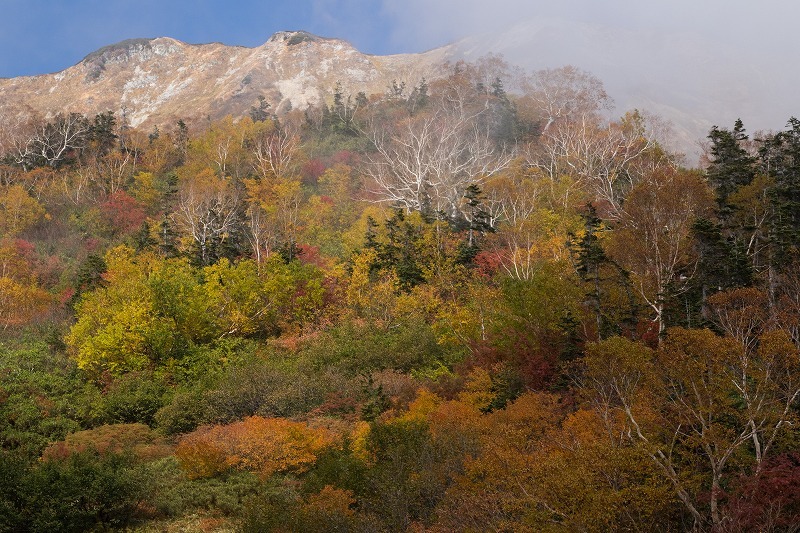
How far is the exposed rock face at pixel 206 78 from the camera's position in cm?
10394

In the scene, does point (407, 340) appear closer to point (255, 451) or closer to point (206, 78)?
point (255, 451)

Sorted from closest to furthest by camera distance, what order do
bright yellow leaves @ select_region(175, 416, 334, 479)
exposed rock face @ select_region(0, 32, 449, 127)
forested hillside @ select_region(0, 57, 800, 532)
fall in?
1. forested hillside @ select_region(0, 57, 800, 532)
2. bright yellow leaves @ select_region(175, 416, 334, 479)
3. exposed rock face @ select_region(0, 32, 449, 127)

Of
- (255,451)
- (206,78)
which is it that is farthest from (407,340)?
(206,78)

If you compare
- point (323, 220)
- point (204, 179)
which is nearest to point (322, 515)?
point (323, 220)

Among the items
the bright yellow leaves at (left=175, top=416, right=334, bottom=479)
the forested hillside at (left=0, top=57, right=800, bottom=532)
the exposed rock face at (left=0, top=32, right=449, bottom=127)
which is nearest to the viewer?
the forested hillside at (left=0, top=57, right=800, bottom=532)

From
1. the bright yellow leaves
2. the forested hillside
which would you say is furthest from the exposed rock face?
the bright yellow leaves

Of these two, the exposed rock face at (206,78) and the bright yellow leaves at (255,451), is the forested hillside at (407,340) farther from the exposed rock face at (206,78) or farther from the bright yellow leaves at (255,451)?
the exposed rock face at (206,78)

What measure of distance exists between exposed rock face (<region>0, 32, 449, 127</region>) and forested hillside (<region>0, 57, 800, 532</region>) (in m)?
44.6

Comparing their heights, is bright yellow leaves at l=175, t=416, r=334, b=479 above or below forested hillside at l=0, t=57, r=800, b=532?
below

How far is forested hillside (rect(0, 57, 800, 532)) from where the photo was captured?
526 inches

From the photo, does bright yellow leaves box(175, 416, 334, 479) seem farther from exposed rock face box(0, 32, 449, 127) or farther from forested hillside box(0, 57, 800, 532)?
exposed rock face box(0, 32, 449, 127)

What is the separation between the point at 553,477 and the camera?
11875 mm

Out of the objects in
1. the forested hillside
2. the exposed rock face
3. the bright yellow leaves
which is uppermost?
the exposed rock face

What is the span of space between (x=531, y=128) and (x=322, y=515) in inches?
2376
